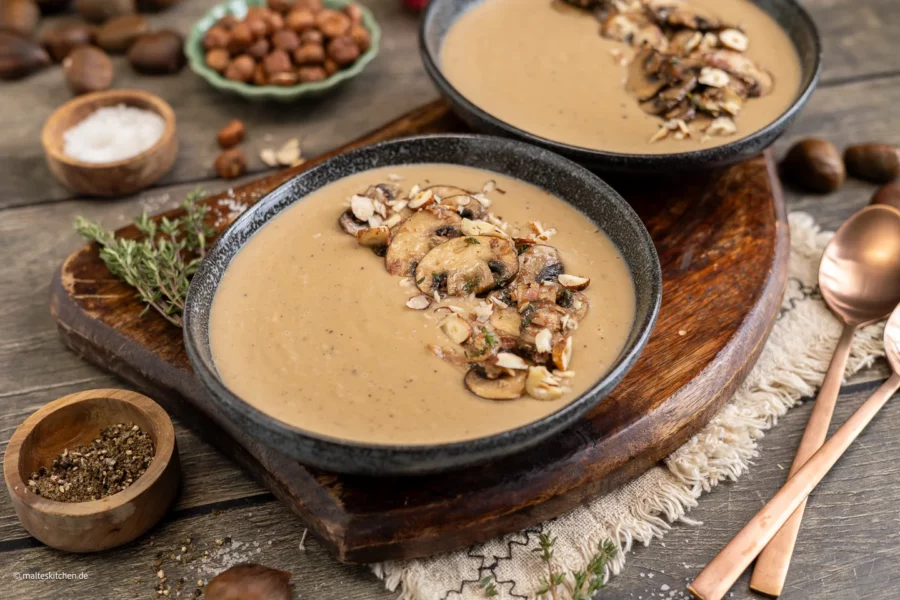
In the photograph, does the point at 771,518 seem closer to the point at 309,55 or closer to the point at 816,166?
the point at 816,166

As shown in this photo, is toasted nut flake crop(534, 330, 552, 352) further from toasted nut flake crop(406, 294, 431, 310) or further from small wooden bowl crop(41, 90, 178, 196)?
small wooden bowl crop(41, 90, 178, 196)

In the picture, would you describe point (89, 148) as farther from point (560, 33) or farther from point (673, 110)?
point (673, 110)

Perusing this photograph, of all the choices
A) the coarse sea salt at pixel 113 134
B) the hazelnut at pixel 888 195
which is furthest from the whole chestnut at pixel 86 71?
the hazelnut at pixel 888 195

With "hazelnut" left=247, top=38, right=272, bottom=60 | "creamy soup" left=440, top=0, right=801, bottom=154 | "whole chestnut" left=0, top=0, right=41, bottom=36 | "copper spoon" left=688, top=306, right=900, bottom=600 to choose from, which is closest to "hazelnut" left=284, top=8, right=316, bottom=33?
"hazelnut" left=247, top=38, right=272, bottom=60

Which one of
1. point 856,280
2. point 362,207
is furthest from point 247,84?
point 856,280

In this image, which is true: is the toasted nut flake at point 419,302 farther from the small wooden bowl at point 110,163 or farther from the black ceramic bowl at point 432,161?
the small wooden bowl at point 110,163
